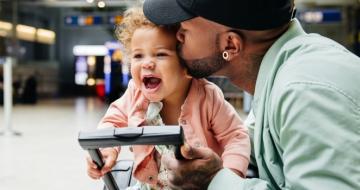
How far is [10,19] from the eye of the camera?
1681cm

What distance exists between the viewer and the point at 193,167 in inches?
35.6

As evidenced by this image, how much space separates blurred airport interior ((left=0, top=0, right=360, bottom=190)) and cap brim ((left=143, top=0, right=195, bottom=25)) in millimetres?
512

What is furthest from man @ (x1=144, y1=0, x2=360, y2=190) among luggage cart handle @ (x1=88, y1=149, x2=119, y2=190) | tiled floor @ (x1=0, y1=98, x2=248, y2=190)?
tiled floor @ (x1=0, y1=98, x2=248, y2=190)

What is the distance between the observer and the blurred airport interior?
15.3 feet

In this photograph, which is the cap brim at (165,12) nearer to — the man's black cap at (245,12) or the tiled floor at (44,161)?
the man's black cap at (245,12)

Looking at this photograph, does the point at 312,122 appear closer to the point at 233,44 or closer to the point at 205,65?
the point at 233,44

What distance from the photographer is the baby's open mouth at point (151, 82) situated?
1.39 m

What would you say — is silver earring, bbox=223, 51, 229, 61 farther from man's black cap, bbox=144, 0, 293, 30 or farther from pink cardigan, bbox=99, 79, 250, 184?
pink cardigan, bbox=99, 79, 250, 184

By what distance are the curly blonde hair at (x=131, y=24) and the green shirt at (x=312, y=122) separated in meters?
0.56

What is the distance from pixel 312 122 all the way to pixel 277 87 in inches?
4.0

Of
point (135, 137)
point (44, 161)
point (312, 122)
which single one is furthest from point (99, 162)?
point (44, 161)

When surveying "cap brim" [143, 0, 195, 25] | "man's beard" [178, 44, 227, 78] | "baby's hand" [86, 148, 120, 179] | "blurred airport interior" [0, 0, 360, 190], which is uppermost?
"cap brim" [143, 0, 195, 25]

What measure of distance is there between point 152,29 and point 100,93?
804 inches

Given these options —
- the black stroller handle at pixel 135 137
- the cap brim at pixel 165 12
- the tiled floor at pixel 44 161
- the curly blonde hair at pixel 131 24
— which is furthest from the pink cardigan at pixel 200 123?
the tiled floor at pixel 44 161
